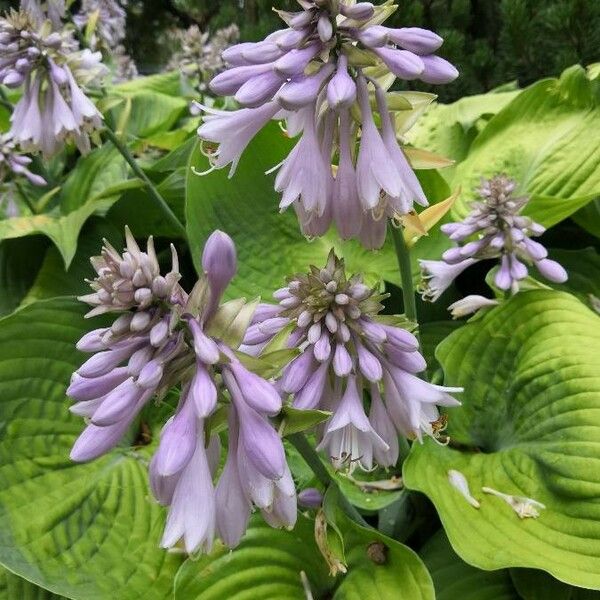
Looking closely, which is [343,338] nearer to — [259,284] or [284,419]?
[284,419]

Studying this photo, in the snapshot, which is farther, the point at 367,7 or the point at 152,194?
the point at 152,194

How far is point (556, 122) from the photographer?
6.01 ft

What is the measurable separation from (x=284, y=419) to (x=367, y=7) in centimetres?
49

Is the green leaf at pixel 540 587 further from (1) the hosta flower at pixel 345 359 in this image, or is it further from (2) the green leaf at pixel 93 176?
(2) the green leaf at pixel 93 176

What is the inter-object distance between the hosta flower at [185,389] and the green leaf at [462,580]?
1.86 feet

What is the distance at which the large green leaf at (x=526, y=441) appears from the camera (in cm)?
107

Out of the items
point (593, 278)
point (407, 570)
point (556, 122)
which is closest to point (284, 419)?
point (407, 570)

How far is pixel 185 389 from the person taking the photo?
0.74 meters

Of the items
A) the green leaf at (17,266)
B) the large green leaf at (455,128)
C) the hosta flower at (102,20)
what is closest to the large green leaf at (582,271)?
the large green leaf at (455,128)

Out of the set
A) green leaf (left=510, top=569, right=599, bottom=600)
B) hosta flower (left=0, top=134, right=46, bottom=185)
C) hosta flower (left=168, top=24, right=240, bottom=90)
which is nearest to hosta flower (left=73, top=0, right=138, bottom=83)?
hosta flower (left=168, top=24, right=240, bottom=90)

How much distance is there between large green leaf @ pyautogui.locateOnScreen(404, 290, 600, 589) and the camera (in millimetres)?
1071

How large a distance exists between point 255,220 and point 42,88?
0.61 metres

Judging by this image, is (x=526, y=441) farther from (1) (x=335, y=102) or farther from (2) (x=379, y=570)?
(1) (x=335, y=102)

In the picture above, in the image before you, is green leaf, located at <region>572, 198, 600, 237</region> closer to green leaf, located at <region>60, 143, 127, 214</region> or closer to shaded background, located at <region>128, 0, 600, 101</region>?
shaded background, located at <region>128, 0, 600, 101</region>
